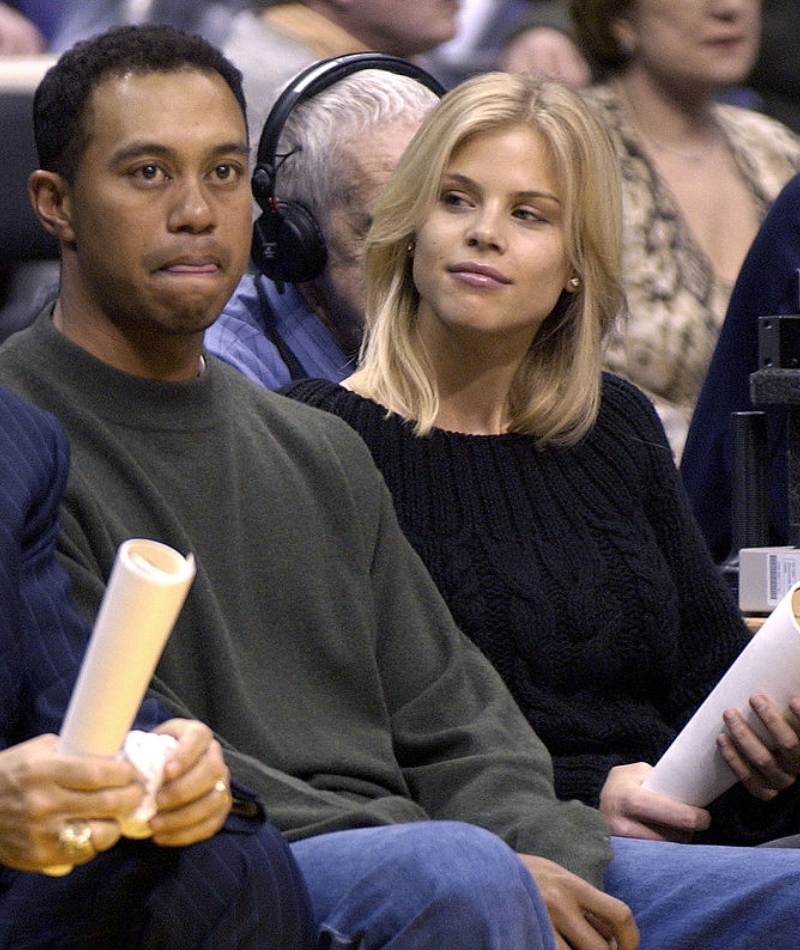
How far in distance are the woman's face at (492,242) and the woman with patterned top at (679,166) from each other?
2.95ft

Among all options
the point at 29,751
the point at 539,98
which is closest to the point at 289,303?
the point at 539,98

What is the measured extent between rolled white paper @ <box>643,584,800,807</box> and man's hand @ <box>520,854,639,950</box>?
0.29 meters

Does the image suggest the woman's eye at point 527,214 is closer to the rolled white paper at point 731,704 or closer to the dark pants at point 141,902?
the rolled white paper at point 731,704

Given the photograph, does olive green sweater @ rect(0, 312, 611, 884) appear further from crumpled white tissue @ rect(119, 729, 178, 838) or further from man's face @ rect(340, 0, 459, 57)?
man's face @ rect(340, 0, 459, 57)

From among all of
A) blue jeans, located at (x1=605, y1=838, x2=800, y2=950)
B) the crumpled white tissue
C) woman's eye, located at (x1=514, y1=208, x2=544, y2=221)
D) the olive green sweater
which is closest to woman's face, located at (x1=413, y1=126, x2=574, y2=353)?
woman's eye, located at (x1=514, y1=208, x2=544, y2=221)

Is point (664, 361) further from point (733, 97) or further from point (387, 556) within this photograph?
point (387, 556)

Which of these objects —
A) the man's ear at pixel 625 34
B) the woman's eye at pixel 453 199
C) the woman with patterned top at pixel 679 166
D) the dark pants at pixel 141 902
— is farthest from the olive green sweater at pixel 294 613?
the man's ear at pixel 625 34

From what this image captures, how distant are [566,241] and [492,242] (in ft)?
0.35

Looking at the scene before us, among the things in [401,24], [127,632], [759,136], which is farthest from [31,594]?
[759,136]

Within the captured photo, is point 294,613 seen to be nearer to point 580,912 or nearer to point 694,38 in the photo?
point 580,912

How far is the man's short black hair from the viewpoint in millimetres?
1753

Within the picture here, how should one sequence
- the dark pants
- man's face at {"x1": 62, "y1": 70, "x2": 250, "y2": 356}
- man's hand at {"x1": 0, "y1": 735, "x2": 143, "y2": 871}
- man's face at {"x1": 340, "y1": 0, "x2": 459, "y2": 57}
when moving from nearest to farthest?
man's hand at {"x1": 0, "y1": 735, "x2": 143, "y2": 871} → the dark pants → man's face at {"x1": 62, "y1": 70, "x2": 250, "y2": 356} → man's face at {"x1": 340, "y1": 0, "x2": 459, "y2": 57}

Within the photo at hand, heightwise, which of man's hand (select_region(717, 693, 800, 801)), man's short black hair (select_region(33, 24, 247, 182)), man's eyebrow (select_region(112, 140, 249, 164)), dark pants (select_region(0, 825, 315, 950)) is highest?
man's short black hair (select_region(33, 24, 247, 182))

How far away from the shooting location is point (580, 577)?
2061 mm
